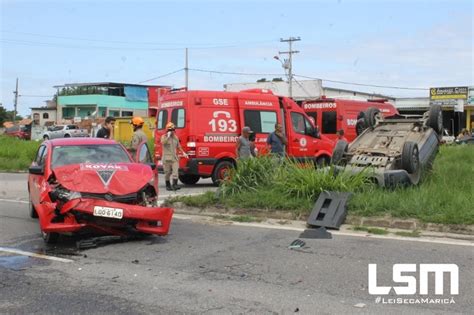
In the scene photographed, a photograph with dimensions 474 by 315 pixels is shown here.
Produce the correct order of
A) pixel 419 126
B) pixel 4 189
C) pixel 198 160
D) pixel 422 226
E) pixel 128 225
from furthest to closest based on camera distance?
pixel 4 189
pixel 198 160
pixel 419 126
pixel 422 226
pixel 128 225

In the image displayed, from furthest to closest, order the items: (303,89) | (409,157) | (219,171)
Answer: (303,89), (219,171), (409,157)

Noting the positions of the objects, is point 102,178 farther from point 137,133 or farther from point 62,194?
point 137,133

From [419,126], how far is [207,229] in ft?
20.0

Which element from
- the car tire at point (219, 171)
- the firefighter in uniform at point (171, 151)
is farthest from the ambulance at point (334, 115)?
the firefighter in uniform at point (171, 151)

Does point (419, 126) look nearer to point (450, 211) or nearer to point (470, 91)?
point (450, 211)

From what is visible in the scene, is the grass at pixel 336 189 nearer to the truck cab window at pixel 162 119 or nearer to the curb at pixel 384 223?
the curb at pixel 384 223

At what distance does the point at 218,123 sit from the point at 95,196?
7.80m

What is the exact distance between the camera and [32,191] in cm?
935

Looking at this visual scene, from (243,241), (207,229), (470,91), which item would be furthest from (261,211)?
(470,91)

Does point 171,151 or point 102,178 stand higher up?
point 171,151

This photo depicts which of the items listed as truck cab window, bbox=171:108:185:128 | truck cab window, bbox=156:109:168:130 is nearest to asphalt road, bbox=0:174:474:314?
truck cab window, bbox=171:108:185:128

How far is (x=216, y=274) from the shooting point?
6109 mm

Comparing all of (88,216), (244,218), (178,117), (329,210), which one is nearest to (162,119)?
(178,117)
